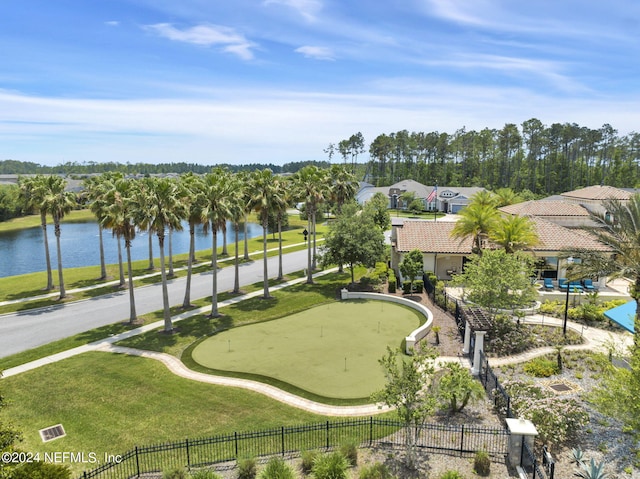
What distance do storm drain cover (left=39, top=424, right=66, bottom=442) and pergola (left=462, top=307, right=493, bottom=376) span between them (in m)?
19.7

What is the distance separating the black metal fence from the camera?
53.2 feet

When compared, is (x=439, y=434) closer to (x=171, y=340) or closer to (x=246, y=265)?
(x=171, y=340)

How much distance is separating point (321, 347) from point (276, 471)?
43.5 feet

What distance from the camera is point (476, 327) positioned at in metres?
25.3

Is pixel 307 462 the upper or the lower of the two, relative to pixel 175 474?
lower

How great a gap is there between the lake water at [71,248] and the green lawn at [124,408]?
132ft

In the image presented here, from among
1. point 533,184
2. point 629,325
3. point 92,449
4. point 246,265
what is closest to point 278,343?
point 92,449

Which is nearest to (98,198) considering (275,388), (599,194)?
(275,388)

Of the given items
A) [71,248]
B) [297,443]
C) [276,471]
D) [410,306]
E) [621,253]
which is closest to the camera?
[276,471]

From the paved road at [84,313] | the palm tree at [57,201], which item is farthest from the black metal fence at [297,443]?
Result: the palm tree at [57,201]

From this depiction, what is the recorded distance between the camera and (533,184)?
130 meters

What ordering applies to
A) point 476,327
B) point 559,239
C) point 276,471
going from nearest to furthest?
point 276,471
point 476,327
point 559,239

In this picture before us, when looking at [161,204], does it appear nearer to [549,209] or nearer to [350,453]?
[350,453]

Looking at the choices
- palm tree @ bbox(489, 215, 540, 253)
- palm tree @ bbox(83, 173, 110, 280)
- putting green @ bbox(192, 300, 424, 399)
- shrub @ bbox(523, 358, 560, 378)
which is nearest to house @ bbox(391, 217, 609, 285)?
palm tree @ bbox(489, 215, 540, 253)
